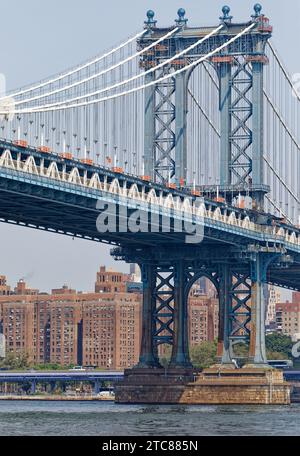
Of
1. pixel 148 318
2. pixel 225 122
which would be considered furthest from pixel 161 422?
pixel 225 122

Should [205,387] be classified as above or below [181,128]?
below

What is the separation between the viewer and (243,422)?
102375mm

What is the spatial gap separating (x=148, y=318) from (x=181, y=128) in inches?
534

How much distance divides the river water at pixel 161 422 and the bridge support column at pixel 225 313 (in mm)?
9296

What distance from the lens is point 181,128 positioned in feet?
444

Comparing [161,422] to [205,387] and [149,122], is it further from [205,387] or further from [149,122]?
[149,122]

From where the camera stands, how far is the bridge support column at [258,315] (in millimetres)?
134750

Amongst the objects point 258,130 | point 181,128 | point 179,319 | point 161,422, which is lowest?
point 161,422

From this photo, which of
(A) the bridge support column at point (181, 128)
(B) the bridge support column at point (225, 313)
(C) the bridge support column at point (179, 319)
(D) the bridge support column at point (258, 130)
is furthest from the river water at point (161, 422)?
(A) the bridge support column at point (181, 128)

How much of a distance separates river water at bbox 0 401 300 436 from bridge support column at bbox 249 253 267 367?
7878mm

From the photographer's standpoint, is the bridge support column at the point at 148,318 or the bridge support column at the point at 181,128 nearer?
the bridge support column at the point at 181,128

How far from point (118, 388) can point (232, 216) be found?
1534 centimetres

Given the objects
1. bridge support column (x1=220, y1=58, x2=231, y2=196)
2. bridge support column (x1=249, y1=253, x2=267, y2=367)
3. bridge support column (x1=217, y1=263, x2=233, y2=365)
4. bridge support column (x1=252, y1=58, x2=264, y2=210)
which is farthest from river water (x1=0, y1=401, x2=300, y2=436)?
bridge support column (x1=220, y1=58, x2=231, y2=196)

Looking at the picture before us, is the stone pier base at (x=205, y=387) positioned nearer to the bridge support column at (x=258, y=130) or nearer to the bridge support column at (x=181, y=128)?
the bridge support column at (x=258, y=130)
